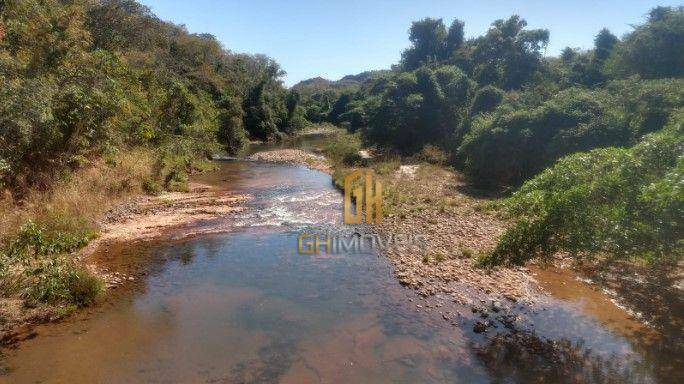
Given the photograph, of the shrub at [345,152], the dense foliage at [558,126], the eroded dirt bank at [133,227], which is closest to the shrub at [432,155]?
the dense foliage at [558,126]

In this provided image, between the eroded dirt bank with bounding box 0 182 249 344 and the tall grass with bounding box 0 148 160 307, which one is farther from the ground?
the tall grass with bounding box 0 148 160 307

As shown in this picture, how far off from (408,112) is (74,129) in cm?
2370

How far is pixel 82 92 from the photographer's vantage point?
14.8 m

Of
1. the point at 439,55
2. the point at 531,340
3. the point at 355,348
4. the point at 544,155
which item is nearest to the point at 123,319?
the point at 355,348

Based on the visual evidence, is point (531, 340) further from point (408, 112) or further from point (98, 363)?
point (408, 112)

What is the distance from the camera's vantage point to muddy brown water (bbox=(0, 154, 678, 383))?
7625mm

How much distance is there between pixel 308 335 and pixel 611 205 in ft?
20.3

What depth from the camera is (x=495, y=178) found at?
23578mm
